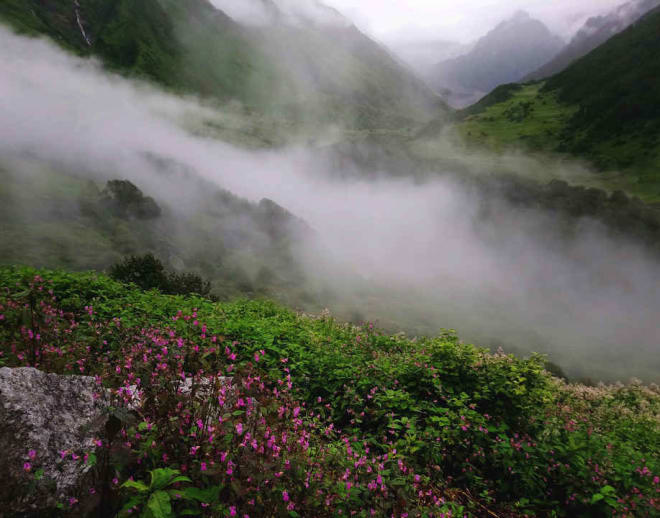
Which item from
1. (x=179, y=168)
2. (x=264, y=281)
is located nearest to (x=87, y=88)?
(x=179, y=168)

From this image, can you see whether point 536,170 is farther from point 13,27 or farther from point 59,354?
point 13,27

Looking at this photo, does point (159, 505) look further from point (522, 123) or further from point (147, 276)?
point (522, 123)

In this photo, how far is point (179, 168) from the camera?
82.7 metres

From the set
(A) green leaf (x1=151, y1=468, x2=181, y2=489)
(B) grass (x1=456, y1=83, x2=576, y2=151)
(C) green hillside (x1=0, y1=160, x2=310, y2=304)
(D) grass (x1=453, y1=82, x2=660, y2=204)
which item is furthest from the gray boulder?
(B) grass (x1=456, y1=83, x2=576, y2=151)

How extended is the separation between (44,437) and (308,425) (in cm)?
307

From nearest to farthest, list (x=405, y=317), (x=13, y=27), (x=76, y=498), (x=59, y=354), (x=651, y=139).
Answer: (x=76, y=498) → (x=59, y=354) → (x=405, y=317) → (x=651, y=139) → (x=13, y=27)

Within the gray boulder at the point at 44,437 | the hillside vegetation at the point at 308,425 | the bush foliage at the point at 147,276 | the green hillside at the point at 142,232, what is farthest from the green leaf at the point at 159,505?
the green hillside at the point at 142,232

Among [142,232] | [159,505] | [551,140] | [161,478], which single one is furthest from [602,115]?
[159,505]

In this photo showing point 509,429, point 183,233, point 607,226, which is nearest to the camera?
point 509,429

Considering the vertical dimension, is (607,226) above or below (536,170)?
below

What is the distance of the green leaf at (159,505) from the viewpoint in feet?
6.82

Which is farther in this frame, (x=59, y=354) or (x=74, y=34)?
(x=74, y=34)

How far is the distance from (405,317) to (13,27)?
684 feet

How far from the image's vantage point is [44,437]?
116 inches
